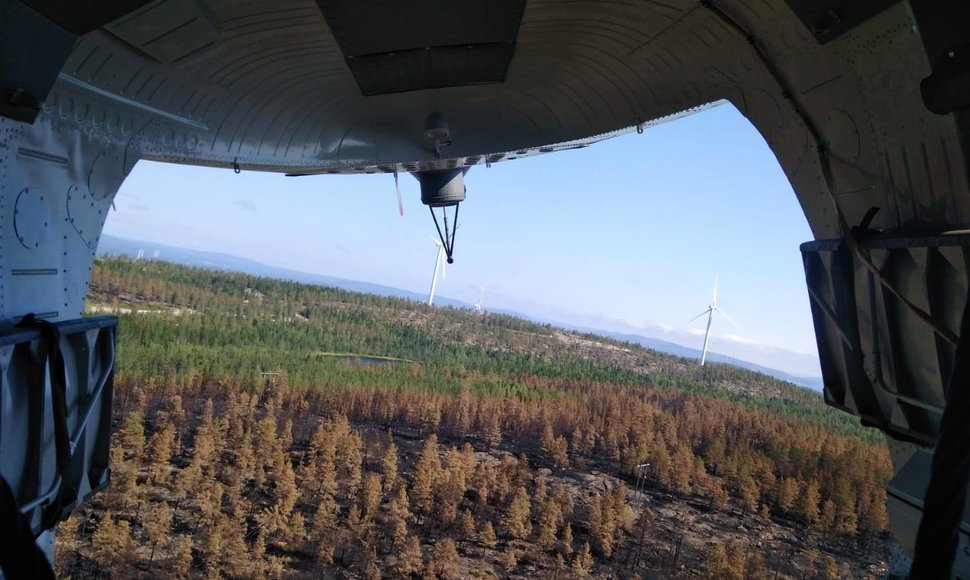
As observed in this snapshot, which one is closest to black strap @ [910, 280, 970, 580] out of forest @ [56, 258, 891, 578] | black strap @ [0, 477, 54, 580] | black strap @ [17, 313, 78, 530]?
black strap @ [0, 477, 54, 580]

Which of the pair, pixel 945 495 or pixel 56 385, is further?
pixel 56 385

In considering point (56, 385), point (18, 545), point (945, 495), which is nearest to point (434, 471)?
point (56, 385)

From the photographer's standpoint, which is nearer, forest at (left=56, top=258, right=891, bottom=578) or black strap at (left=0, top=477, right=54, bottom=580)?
black strap at (left=0, top=477, right=54, bottom=580)

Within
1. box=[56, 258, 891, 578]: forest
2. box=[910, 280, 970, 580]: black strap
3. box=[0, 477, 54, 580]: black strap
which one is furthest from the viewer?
box=[56, 258, 891, 578]: forest

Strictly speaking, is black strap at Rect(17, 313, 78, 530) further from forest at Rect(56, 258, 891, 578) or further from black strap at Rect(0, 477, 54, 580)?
forest at Rect(56, 258, 891, 578)

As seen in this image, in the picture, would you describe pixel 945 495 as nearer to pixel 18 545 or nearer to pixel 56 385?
pixel 18 545
